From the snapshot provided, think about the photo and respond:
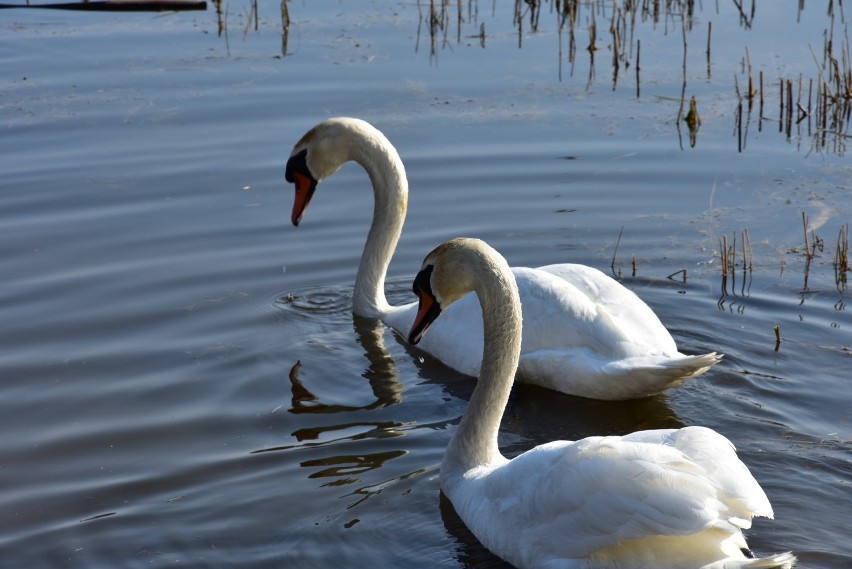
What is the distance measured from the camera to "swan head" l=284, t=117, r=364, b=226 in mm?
9344

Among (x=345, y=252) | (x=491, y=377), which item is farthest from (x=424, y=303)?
(x=345, y=252)

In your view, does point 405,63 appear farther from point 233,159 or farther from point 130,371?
point 130,371

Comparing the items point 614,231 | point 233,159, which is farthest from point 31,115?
point 614,231

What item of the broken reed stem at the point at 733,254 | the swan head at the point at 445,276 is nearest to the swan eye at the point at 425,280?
the swan head at the point at 445,276

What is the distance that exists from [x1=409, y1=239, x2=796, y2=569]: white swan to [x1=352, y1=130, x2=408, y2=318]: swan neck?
3.02 metres

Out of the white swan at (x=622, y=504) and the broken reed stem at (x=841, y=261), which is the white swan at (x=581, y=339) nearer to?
the white swan at (x=622, y=504)

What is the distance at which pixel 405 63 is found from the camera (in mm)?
13922

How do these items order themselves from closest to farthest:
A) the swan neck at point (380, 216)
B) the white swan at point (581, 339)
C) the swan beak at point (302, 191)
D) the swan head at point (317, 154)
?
the white swan at point (581, 339), the swan neck at point (380, 216), the swan head at point (317, 154), the swan beak at point (302, 191)

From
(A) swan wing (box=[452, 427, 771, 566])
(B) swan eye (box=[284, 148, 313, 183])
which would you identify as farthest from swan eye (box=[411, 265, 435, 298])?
(B) swan eye (box=[284, 148, 313, 183])

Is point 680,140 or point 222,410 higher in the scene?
point 680,140

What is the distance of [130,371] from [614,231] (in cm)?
389

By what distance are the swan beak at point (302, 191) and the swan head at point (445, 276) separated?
2.76 m

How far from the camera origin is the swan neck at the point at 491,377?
6301 millimetres

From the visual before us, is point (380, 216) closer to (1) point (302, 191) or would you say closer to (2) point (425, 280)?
(1) point (302, 191)
